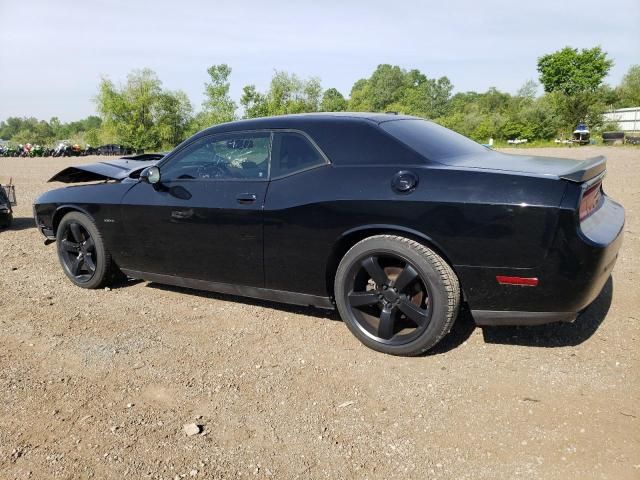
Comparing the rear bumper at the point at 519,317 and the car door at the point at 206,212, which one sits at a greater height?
the car door at the point at 206,212

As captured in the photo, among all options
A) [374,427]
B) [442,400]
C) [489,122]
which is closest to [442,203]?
[442,400]

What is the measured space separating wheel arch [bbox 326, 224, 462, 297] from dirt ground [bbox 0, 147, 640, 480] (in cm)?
53

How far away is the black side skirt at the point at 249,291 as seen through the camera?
353 cm

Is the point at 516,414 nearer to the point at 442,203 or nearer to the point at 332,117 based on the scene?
the point at 442,203

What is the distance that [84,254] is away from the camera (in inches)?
188

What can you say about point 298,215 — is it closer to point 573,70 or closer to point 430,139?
point 430,139

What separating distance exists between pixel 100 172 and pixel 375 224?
9.77 feet

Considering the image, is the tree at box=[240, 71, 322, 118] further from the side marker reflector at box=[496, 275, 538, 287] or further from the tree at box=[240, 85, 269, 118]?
the side marker reflector at box=[496, 275, 538, 287]

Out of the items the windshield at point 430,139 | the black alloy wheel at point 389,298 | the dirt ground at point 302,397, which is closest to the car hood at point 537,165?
the windshield at point 430,139

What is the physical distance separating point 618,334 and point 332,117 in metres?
2.48

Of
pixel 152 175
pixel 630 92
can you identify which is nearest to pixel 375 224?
pixel 152 175

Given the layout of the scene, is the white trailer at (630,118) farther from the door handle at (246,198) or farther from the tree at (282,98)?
the door handle at (246,198)

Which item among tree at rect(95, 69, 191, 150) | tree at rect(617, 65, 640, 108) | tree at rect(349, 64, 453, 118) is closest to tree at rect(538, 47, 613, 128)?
tree at rect(617, 65, 640, 108)

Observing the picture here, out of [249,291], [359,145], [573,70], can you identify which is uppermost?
[573,70]
